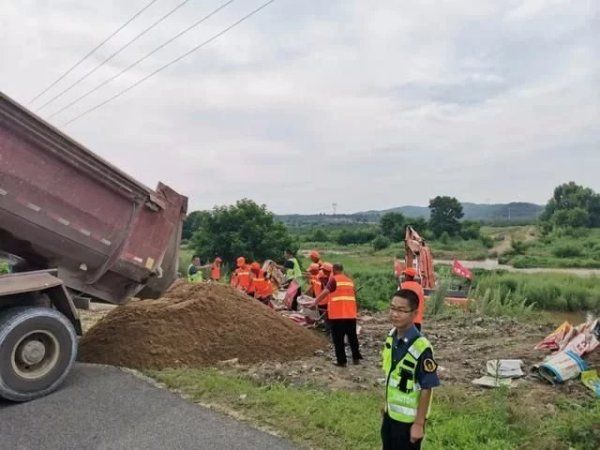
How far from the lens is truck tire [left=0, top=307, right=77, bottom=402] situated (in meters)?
5.25

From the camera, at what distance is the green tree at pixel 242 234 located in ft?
92.1

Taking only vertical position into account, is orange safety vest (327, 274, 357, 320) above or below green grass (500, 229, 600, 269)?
above

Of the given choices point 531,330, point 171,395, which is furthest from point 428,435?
point 531,330

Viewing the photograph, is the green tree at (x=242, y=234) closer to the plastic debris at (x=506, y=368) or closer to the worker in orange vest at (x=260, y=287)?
the worker in orange vest at (x=260, y=287)

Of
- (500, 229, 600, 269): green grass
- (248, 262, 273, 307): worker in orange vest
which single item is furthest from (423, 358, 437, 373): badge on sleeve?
(500, 229, 600, 269): green grass

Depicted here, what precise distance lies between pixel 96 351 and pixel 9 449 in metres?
2.67

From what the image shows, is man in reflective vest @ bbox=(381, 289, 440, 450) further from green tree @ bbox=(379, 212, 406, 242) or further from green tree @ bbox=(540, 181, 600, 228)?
green tree @ bbox=(540, 181, 600, 228)

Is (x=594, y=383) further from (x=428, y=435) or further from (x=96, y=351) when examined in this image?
(x=96, y=351)

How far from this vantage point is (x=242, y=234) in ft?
93.4

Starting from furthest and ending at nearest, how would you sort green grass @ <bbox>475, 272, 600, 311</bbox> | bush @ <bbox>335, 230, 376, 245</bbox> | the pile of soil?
bush @ <bbox>335, 230, 376, 245</bbox>, green grass @ <bbox>475, 272, 600, 311</bbox>, the pile of soil

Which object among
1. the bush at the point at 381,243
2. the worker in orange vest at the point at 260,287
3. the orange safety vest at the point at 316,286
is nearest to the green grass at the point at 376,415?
the orange safety vest at the point at 316,286

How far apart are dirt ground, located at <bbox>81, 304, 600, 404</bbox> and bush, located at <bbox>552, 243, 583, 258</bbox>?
48.3 metres

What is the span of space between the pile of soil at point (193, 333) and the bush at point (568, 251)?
174 ft

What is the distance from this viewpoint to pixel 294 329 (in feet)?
26.8
